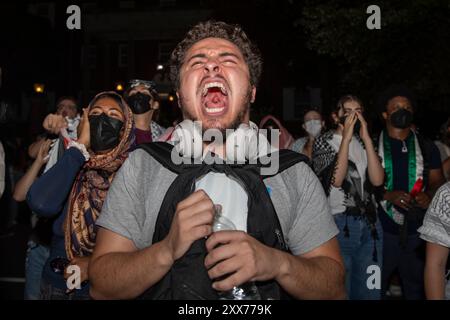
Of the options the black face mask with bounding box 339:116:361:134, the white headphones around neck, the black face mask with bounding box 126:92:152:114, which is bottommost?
the white headphones around neck

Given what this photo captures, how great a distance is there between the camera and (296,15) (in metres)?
17.7

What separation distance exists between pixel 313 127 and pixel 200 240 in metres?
5.14

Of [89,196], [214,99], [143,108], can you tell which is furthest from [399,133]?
[214,99]

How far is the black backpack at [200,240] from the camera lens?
1675 mm

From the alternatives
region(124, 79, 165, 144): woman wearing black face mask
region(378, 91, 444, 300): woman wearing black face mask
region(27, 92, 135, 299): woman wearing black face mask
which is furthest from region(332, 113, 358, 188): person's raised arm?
region(27, 92, 135, 299): woman wearing black face mask

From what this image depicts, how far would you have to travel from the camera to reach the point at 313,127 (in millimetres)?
6621

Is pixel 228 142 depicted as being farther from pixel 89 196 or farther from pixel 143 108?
pixel 143 108

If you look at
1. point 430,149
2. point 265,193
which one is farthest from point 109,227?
point 430,149

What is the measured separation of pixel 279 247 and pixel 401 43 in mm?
9982

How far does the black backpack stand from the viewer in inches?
65.9

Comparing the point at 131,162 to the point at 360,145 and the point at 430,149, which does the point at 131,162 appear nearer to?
the point at 360,145

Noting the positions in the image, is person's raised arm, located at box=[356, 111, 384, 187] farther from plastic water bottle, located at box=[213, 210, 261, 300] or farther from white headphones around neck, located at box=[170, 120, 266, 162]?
plastic water bottle, located at box=[213, 210, 261, 300]

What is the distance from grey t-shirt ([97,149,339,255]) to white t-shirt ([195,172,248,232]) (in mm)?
206

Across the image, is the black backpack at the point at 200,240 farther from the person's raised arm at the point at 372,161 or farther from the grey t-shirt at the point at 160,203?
the person's raised arm at the point at 372,161
